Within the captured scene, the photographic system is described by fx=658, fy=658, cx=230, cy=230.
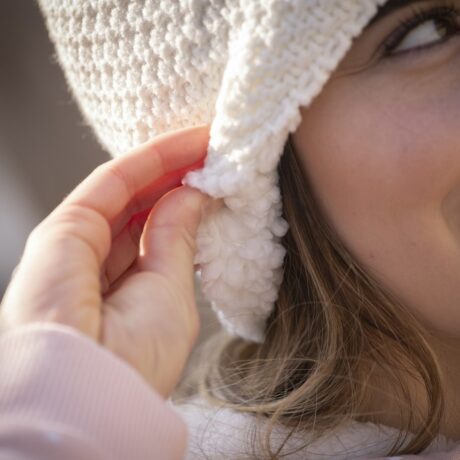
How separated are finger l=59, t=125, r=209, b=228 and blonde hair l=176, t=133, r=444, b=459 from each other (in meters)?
0.14

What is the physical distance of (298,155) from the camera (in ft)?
3.24

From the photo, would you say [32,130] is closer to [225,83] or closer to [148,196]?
[148,196]

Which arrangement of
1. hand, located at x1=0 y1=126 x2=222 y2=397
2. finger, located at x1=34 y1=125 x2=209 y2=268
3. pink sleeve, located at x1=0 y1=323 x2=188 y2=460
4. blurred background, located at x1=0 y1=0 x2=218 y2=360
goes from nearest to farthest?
pink sleeve, located at x1=0 y1=323 x2=188 y2=460, hand, located at x1=0 y1=126 x2=222 y2=397, finger, located at x1=34 y1=125 x2=209 y2=268, blurred background, located at x1=0 y1=0 x2=218 y2=360

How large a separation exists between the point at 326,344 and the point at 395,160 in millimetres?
345

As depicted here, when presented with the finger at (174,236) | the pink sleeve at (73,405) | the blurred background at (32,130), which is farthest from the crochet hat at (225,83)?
the blurred background at (32,130)

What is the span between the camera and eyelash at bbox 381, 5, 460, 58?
35.4 inches

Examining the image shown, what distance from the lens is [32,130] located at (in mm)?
2893

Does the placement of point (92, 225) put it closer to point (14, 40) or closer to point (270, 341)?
point (270, 341)

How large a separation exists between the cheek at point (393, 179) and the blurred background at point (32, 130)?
195cm

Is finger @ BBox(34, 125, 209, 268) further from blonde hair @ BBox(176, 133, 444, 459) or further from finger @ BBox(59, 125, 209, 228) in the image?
blonde hair @ BBox(176, 133, 444, 459)

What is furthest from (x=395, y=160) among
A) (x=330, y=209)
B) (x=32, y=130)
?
(x=32, y=130)

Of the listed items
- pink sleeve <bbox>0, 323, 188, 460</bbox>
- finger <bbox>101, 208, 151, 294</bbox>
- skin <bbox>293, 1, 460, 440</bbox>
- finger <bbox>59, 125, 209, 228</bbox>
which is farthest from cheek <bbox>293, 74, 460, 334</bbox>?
pink sleeve <bbox>0, 323, 188, 460</bbox>

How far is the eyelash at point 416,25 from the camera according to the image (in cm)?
90

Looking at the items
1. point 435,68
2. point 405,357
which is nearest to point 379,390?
point 405,357
